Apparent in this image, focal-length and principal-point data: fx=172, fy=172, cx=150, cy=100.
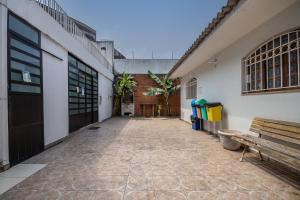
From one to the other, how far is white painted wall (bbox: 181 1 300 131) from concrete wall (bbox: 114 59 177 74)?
30.1 feet

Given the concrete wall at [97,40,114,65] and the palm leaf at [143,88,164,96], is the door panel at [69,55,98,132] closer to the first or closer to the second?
the palm leaf at [143,88,164,96]

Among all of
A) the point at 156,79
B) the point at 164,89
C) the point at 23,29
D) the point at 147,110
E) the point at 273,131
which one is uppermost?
the point at 156,79

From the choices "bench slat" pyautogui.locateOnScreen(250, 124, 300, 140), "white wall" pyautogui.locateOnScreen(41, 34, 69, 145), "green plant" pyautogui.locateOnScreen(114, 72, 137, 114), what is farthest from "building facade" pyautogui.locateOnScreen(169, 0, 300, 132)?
"green plant" pyautogui.locateOnScreen(114, 72, 137, 114)

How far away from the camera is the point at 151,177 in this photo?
130 inches

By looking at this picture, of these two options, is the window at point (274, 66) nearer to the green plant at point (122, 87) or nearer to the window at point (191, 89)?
the window at point (191, 89)

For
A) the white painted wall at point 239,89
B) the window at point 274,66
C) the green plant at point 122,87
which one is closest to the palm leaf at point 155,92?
the green plant at point 122,87

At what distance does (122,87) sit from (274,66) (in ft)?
41.5

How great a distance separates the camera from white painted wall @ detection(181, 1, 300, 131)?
11.9ft

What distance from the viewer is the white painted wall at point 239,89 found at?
361cm

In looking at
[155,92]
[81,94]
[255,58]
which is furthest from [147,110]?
[255,58]

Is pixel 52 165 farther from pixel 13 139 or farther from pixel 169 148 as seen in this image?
pixel 169 148

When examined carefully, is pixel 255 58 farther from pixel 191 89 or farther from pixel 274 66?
pixel 191 89

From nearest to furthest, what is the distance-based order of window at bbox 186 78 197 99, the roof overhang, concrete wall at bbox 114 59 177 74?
the roof overhang → window at bbox 186 78 197 99 → concrete wall at bbox 114 59 177 74

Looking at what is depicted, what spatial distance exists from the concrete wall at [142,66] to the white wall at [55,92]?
35.8 feet
